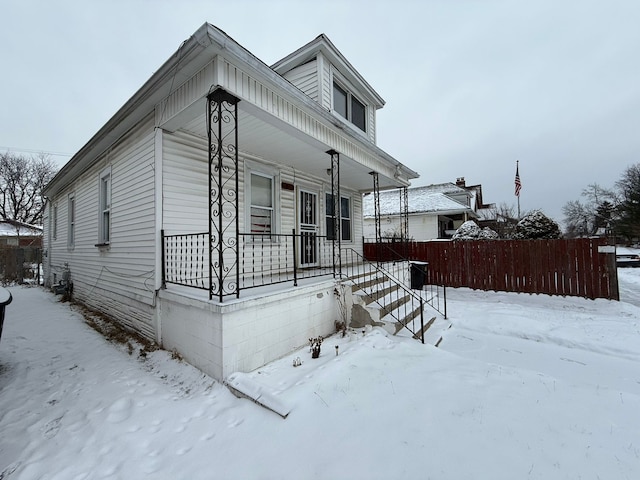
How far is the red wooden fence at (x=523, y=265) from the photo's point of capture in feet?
22.7

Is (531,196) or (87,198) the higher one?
(531,196)

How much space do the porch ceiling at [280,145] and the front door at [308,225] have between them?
690 millimetres

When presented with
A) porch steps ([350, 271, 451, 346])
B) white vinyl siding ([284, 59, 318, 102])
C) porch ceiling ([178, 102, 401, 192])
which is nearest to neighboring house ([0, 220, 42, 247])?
white vinyl siding ([284, 59, 318, 102])

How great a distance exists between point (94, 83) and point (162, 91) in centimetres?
1831

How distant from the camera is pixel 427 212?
59.5ft

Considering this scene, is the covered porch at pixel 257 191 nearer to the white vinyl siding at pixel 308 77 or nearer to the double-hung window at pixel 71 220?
the white vinyl siding at pixel 308 77

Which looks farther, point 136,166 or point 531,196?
point 531,196

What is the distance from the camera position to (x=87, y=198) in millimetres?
7086

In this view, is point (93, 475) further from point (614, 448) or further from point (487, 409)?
point (614, 448)

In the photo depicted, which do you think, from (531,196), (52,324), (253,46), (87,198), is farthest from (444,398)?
(531,196)

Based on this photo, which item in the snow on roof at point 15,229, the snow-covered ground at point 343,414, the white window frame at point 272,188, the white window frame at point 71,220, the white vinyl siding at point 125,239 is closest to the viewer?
the snow-covered ground at point 343,414

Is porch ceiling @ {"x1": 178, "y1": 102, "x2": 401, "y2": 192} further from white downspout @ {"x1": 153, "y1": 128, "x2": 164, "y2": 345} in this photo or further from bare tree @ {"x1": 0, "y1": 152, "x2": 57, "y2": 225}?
bare tree @ {"x1": 0, "y1": 152, "x2": 57, "y2": 225}

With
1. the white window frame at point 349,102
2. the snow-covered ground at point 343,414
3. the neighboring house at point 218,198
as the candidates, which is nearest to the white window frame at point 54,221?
the neighboring house at point 218,198

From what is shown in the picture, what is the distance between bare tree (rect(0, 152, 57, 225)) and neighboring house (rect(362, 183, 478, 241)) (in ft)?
112
